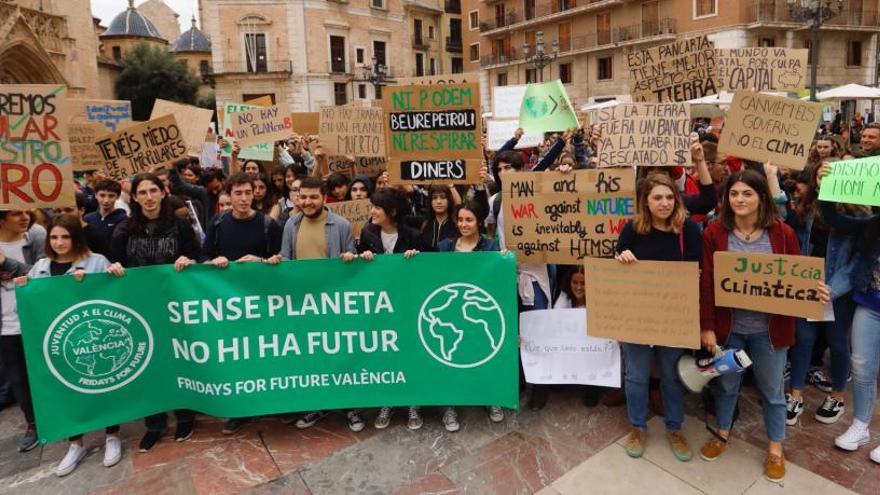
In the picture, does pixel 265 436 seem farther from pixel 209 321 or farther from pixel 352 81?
pixel 352 81

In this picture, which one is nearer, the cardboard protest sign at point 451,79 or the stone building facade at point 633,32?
the cardboard protest sign at point 451,79

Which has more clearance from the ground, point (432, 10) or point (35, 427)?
point (432, 10)

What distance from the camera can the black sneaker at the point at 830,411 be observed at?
3777 millimetres

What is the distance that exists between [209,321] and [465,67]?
4854cm

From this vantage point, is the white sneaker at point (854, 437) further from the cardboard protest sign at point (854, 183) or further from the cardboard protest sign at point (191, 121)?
the cardboard protest sign at point (191, 121)

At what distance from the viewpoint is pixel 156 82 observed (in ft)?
126

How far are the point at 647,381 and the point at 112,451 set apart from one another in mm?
3432

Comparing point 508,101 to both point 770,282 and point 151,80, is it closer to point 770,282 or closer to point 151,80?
point 770,282

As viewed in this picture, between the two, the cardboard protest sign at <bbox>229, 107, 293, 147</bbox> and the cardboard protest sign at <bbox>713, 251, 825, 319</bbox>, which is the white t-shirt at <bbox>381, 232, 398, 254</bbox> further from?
the cardboard protest sign at <bbox>229, 107, 293, 147</bbox>

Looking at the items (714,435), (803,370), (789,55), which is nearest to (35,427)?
(714,435)

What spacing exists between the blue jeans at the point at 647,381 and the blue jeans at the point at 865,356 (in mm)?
999

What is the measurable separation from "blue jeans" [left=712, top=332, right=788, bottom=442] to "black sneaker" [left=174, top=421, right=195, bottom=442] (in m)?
3.47

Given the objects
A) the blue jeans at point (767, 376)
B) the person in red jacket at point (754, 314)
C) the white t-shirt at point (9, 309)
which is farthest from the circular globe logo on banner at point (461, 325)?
the white t-shirt at point (9, 309)

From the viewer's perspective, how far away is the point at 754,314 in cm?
324
